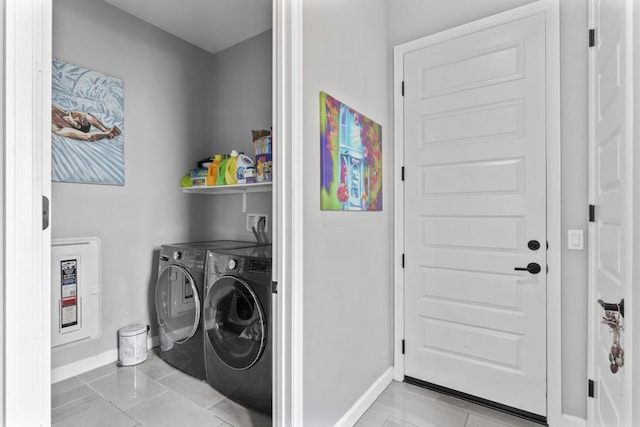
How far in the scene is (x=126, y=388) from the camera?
2.17m

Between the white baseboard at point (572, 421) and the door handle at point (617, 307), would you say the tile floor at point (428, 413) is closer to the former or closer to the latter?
the white baseboard at point (572, 421)

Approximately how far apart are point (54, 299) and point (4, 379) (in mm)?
1908

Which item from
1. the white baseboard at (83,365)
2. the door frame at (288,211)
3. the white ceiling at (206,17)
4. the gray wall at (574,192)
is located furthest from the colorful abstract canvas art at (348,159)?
the white baseboard at (83,365)

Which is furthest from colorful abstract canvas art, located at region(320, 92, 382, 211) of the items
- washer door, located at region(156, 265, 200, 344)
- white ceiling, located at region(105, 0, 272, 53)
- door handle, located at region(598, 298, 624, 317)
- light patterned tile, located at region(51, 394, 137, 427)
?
light patterned tile, located at region(51, 394, 137, 427)

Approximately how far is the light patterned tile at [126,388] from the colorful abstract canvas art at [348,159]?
1742mm

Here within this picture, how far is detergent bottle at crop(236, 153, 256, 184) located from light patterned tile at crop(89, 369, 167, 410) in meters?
1.56

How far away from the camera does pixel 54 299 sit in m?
2.20

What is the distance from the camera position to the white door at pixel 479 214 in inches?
73.4

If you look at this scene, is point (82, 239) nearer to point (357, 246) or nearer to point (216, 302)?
point (216, 302)

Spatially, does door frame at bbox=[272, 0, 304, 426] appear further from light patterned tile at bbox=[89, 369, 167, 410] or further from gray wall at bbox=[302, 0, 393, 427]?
light patterned tile at bbox=[89, 369, 167, 410]

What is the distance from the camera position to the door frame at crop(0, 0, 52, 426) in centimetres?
69

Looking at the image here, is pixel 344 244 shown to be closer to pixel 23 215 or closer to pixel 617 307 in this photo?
pixel 617 307

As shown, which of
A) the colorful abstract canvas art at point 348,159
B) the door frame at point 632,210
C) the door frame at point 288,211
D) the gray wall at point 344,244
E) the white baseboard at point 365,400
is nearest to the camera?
the door frame at point 632,210

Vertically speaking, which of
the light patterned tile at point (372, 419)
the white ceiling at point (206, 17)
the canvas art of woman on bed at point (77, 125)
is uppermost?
the white ceiling at point (206, 17)
